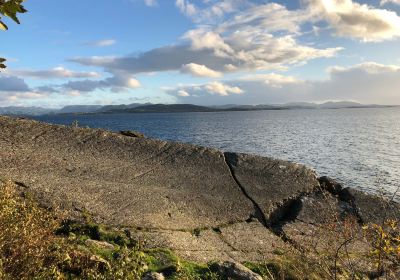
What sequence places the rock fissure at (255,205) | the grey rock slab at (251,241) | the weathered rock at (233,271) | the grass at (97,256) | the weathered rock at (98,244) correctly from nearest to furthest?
the grass at (97,256), the weathered rock at (233,271), the weathered rock at (98,244), the grey rock slab at (251,241), the rock fissure at (255,205)

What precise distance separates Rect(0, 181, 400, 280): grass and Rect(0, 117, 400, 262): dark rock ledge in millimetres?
568

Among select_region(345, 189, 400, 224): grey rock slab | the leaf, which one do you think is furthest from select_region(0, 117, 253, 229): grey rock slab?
the leaf

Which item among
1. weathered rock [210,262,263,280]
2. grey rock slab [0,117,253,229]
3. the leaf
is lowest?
weathered rock [210,262,263,280]

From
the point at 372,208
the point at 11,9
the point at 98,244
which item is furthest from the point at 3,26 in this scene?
the point at 372,208

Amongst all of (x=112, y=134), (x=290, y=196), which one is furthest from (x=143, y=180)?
(x=290, y=196)

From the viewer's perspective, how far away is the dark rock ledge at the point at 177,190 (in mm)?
9336

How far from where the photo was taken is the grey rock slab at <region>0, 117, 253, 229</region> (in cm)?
989

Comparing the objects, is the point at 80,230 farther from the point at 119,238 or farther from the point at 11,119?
the point at 11,119

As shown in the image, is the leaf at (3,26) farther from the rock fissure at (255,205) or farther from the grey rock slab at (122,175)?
the rock fissure at (255,205)

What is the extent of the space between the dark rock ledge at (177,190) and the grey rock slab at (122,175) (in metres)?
0.03

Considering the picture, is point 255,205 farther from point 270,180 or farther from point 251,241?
point 251,241

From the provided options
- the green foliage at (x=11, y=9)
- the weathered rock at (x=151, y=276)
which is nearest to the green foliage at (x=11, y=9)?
the green foliage at (x=11, y=9)

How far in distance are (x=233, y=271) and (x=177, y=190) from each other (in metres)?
4.37

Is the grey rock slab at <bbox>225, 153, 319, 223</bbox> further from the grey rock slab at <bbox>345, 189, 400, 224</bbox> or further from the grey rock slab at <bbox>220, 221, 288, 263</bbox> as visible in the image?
the grey rock slab at <bbox>345, 189, 400, 224</bbox>
